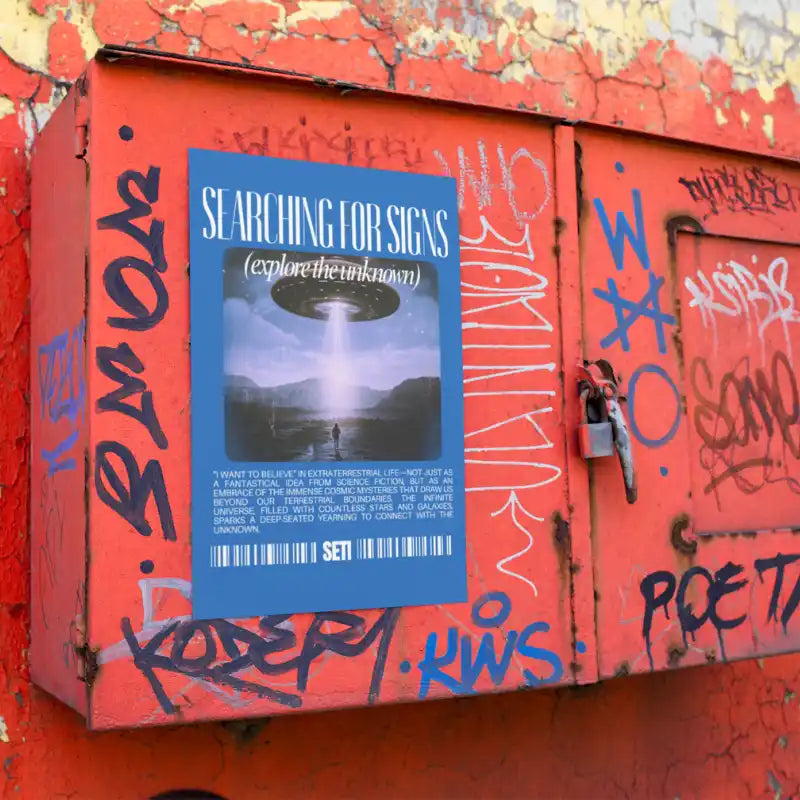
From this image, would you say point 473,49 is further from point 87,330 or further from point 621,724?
point 621,724

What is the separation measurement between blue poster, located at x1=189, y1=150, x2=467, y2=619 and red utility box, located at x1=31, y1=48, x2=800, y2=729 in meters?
0.03

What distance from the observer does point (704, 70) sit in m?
3.47

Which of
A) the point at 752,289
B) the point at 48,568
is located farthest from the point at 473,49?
the point at 48,568

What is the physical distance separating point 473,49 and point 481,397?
124cm

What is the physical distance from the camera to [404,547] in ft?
7.22

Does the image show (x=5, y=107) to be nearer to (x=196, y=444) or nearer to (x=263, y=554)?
(x=196, y=444)

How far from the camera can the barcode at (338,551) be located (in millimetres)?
2049

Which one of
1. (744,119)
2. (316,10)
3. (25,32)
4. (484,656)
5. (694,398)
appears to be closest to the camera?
(484,656)

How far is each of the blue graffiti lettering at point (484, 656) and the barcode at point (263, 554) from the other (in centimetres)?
32

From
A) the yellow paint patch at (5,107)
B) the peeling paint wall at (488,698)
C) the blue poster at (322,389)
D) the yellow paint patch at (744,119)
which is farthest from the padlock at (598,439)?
the yellow paint patch at (744,119)

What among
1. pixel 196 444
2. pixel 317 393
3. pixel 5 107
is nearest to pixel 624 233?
pixel 317 393

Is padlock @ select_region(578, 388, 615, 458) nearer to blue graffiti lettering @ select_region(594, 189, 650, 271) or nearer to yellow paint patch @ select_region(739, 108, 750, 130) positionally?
blue graffiti lettering @ select_region(594, 189, 650, 271)

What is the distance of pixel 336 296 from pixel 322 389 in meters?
0.19

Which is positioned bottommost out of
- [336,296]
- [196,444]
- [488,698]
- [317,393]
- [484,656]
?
[488,698]
